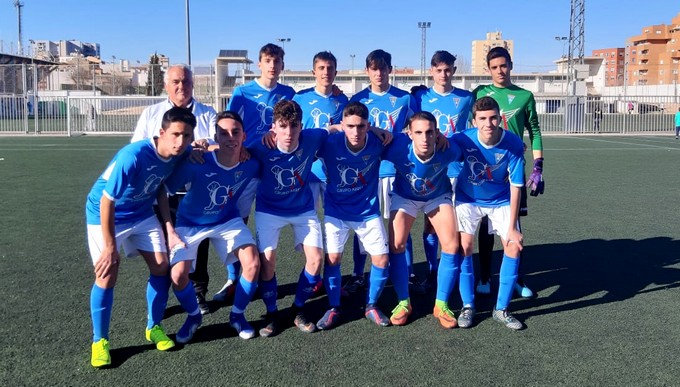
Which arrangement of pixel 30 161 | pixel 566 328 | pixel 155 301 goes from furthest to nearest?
pixel 30 161, pixel 566 328, pixel 155 301

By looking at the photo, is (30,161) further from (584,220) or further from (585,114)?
(585,114)

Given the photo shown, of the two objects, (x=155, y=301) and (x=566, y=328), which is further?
(x=566, y=328)

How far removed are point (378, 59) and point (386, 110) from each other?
0.47 metres

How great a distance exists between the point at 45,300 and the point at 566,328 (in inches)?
161

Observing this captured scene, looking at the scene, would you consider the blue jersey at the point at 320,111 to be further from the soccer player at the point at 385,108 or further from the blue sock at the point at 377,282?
the blue sock at the point at 377,282

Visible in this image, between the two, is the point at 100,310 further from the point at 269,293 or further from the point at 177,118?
the point at 177,118

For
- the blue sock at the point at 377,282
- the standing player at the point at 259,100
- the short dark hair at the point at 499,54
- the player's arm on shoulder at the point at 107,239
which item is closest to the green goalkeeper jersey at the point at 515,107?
the short dark hair at the point at 499,54

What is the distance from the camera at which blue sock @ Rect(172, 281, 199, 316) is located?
4117 mm

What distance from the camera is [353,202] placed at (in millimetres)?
4742

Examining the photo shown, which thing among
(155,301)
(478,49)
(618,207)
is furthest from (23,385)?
(478,49)

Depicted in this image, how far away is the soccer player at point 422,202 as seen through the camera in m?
4.52

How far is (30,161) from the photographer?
15.0 m

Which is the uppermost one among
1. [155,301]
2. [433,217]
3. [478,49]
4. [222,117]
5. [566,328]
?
[478,49]

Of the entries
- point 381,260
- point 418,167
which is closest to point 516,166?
point 418,167
